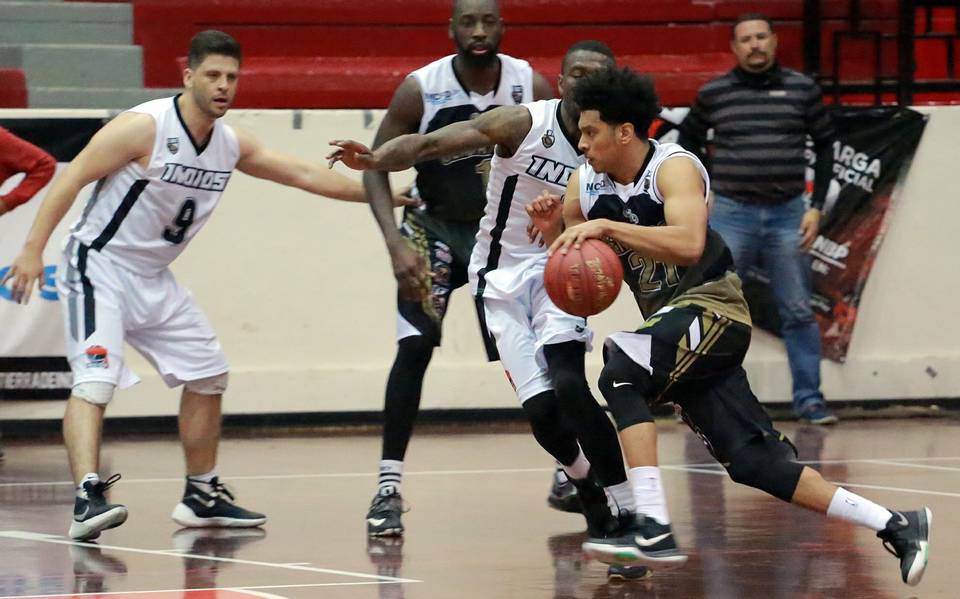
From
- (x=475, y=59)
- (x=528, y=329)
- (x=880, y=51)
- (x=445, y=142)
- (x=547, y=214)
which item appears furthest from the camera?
(x=880, y=51)

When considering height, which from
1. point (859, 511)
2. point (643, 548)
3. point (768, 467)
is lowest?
point (643, 548)

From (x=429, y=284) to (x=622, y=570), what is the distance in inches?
66.3

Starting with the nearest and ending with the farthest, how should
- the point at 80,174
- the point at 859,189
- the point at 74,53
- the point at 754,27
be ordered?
the point at 80,174, the point at 754,27, the point at 859,189, the point at 74,53

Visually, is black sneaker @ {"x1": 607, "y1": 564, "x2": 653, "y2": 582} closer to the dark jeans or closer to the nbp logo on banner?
the dark jeans

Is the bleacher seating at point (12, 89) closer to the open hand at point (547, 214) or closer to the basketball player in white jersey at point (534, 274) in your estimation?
the basketball player in white jersey at point (534, 274)

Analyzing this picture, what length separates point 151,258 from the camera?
7273mm

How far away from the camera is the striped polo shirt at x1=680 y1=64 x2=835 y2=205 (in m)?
10.6

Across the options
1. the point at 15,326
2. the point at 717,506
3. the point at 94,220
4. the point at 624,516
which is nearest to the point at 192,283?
the point at 15,326

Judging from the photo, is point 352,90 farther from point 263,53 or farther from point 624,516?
point 624,516

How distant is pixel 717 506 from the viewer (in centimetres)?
763

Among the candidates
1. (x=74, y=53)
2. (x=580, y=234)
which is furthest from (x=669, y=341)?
(x=74, y=53)

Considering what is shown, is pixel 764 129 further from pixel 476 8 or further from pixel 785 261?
pixel 476 8

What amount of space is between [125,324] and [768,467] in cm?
293

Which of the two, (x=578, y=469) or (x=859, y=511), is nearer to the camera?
(x=859, y=511)
